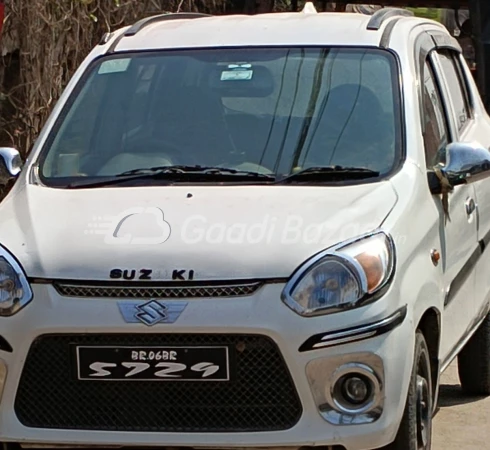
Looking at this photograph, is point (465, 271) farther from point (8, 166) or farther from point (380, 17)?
point (8, 166)

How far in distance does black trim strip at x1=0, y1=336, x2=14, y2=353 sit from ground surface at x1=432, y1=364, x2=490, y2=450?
2.27 metres

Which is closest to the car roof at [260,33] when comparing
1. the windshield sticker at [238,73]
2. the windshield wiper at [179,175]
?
the windshield sticker at [238,73]

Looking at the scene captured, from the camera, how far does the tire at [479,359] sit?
21.2 feet

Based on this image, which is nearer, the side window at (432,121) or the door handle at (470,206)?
the side window at (432,121)

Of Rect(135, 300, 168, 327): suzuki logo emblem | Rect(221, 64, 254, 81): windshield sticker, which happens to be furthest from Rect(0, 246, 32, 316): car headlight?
Rect(221, 64, 254, 81): windshield sticker

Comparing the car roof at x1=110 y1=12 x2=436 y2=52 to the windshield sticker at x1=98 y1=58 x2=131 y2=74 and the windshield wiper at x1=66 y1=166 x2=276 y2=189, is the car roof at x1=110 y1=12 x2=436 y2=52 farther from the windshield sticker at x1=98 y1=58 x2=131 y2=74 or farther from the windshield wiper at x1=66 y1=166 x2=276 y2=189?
the windshield wiper at x1=66 y1=166 x2=276 y2=189

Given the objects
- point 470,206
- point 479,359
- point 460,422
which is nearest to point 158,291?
point 470,206

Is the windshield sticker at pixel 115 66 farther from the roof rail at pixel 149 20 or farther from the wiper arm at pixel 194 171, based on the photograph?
the wiper arm at pixel 194 171

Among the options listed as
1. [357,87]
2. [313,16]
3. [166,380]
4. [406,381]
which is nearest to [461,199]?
[357,87]

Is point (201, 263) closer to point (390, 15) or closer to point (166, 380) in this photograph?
point (166, 380)

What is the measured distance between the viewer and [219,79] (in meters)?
5.47

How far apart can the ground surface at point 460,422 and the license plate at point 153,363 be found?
1.86 metres

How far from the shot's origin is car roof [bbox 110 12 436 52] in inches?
219

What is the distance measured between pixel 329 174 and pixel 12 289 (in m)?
1.36
